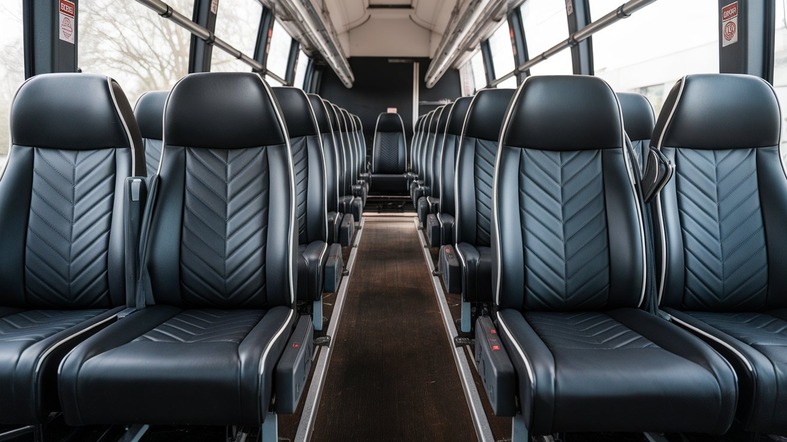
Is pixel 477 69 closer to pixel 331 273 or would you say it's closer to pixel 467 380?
pixel 331 273

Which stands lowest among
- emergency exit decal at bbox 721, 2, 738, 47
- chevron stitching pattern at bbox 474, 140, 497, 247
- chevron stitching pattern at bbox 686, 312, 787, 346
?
chevron stitching pattern at bbox 686, 312, 787, 346

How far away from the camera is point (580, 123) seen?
1.60m

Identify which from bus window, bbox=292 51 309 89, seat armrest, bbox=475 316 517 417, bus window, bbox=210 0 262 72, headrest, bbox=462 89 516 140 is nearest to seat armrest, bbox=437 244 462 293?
headrest, bbox=462 89 516 140

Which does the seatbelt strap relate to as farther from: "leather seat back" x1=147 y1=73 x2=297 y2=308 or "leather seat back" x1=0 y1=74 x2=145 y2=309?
"leather seat back" x1=0 y1=74 x2=145 y2=309

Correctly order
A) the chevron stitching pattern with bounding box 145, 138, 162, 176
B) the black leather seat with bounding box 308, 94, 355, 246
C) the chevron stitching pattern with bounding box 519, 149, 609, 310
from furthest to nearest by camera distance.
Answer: the black leather seat with bounding box 308, 94, 355, 246 → the chevron stitching pattern with bounding box 145, 138, 162, 176 → the chevron stitching pattern with bounding box 519, 149, 609, 310

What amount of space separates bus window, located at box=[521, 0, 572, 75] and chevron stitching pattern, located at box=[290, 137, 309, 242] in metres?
2.53

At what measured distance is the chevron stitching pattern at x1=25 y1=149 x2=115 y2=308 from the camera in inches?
64.1

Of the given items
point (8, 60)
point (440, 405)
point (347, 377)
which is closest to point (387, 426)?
point (440, 405)

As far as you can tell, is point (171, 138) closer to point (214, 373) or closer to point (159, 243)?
point (159, 243)

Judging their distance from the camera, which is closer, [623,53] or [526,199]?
[526,199]

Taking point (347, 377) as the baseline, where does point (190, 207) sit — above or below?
above

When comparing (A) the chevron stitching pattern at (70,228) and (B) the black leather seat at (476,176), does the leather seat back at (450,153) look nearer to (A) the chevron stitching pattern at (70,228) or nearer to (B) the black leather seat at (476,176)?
(B) the black leather seat at (476,176)

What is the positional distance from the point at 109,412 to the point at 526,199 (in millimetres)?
1351

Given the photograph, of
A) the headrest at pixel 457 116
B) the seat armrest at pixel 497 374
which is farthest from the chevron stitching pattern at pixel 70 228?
the headrest at pixel 457 116
